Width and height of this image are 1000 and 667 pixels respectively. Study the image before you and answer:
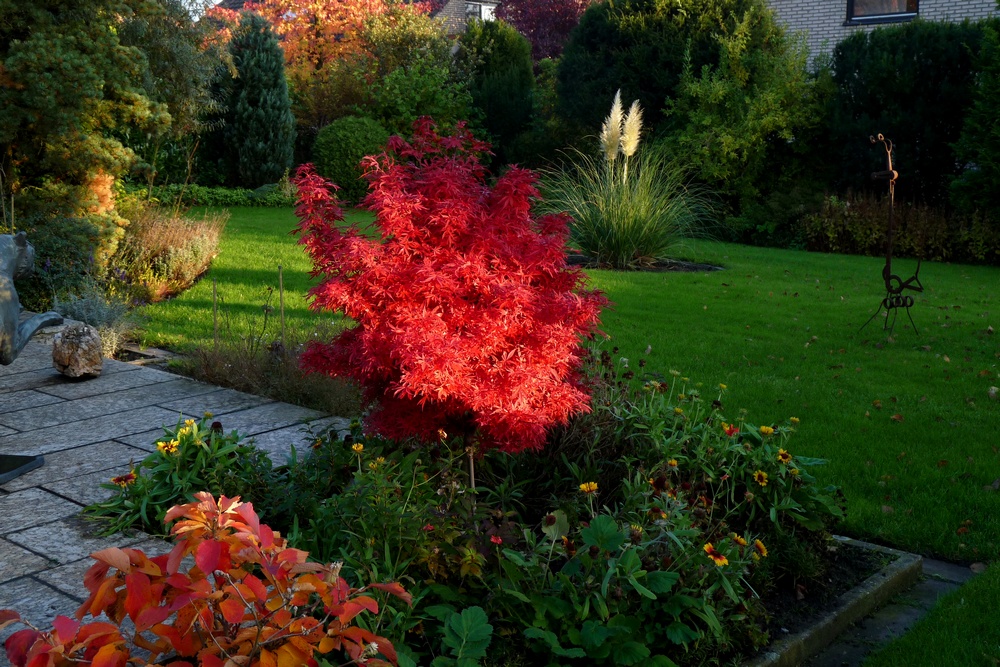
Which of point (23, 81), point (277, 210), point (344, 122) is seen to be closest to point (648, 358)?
point (23, 81)

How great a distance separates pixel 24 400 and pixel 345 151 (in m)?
13.3

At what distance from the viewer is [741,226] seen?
14945 millimetres

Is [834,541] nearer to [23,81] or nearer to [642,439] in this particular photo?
[642,439]

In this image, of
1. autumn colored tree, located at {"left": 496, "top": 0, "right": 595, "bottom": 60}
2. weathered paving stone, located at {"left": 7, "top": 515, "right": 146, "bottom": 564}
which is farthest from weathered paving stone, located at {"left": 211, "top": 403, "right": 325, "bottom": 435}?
autumn colored tree, located at {"left": 496, "top": 0, "right": 595, "bottom": 60}

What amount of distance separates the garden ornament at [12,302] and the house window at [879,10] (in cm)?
1814

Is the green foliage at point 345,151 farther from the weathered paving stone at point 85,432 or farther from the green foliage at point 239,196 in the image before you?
the weathered paving stone at point 85,432

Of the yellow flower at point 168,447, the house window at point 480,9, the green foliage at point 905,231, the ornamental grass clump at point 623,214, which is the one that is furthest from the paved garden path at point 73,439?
the house window at point 480,9

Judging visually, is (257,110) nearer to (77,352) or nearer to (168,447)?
(77,352)

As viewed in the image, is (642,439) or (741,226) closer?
(642,439)

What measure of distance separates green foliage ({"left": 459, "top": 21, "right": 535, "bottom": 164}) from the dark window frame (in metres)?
6.65

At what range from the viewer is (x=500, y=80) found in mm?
19703

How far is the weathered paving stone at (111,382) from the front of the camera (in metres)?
5.59

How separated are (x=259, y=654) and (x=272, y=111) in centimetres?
1778

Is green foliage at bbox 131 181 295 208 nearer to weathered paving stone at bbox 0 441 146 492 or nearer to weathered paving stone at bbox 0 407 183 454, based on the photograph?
weathered paving stone at bbox 0 407 183 454
